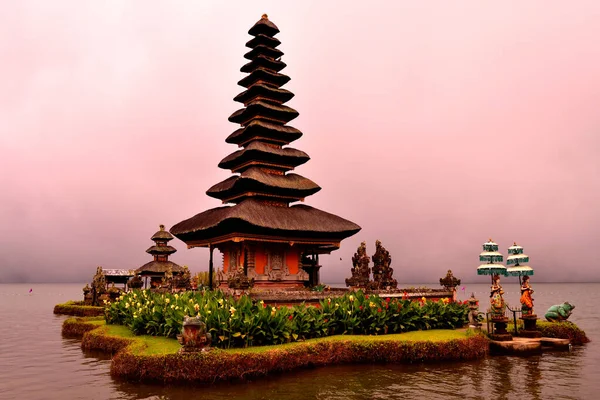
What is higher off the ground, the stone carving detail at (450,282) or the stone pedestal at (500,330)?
the stone carving detail at (450,282)

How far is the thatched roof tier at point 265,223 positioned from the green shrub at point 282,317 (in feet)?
15.5

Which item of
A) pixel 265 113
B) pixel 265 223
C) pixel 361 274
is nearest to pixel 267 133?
pixel 265 113

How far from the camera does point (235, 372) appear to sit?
12.9 meters

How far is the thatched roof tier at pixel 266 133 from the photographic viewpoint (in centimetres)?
2809

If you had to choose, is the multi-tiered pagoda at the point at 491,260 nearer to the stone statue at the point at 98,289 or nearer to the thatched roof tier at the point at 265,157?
the thatched roof tier at the point at 265,157

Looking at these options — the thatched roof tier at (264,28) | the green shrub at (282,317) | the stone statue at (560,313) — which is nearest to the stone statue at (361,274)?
the green shrub at (282,317)

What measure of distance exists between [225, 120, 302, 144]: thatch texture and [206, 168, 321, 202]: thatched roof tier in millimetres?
2578

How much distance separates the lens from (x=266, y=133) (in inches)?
1123

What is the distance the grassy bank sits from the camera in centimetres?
1267

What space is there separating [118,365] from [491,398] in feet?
35.9

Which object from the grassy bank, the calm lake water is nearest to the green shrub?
the grassy bank

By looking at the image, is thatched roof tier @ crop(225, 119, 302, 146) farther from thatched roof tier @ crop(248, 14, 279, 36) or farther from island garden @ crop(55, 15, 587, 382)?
thatched roof tier @ crop(248, 14, 279, 36)

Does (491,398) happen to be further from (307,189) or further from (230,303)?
(307,189)

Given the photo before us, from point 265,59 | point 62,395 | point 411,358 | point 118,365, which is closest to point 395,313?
point 411,358
